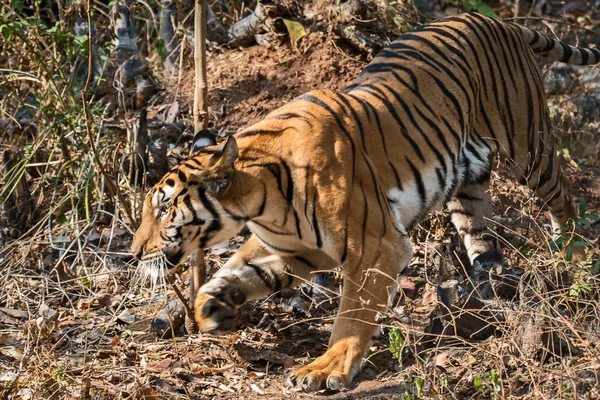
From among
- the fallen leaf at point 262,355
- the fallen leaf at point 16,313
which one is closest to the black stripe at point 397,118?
the fallen leaf at point 262,355

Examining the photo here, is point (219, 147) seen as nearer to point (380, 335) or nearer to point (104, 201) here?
point (380, 335)

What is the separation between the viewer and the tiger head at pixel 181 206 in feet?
14.2

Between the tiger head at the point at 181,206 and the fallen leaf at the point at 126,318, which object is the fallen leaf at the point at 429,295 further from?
the fallen leaf at the point at 126,318

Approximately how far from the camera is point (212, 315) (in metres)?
4.51

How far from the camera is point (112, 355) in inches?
185

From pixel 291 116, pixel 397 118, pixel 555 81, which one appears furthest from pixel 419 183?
pixel 555 81

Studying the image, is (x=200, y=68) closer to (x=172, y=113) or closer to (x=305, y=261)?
(x=305, y=261)

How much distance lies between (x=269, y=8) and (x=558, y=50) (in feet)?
6.84

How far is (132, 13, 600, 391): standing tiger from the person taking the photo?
14.2 ft

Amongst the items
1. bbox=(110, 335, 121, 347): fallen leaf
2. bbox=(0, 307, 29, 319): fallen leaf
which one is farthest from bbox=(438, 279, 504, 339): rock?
bbox=(0, 307, 29, 319): fallen leaf

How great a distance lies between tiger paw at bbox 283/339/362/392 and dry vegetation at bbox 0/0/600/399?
0.07m

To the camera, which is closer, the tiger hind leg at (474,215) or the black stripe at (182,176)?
the black stripe at (182,176)

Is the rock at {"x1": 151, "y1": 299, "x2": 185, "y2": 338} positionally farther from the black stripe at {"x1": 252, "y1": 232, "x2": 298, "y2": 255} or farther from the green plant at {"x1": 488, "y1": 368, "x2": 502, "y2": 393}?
the green plant at {"x1": 488, "y1": 368, "x2": 502, "y2": 393}

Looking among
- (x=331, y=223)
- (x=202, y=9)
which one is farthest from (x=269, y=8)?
(x=331, y=223)
